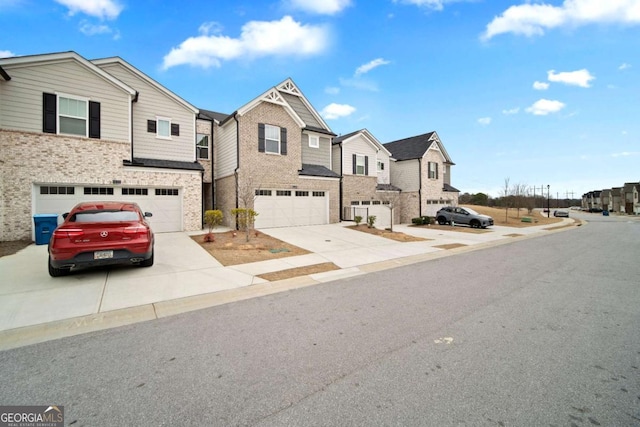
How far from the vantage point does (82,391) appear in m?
2.76

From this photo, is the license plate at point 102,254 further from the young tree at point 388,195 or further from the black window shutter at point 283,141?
the young tree at point 388,195

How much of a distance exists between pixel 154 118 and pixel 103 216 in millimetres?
11671

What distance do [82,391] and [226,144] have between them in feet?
55.5

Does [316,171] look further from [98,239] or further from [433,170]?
[98,239]

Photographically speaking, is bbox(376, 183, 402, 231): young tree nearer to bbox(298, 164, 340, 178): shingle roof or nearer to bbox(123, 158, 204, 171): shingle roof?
bbox(298, 164, 340, 178): shingle roof

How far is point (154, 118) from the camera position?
16.4m

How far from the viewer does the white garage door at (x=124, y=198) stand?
12.3 m

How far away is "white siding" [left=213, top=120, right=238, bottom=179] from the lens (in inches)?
673

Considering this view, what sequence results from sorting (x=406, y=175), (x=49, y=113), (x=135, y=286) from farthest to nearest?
(x=406, y=175) < (x=49, y=113) < (x=135, y=286)

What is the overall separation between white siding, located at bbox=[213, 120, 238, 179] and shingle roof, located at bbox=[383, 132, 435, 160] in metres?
16.8

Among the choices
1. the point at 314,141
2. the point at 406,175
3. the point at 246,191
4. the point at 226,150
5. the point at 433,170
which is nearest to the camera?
the point at 246,191

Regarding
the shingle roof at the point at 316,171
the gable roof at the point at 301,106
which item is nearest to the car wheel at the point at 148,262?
the shingle roof at the point at 316,171

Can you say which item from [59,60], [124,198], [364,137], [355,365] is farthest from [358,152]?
[355,365]

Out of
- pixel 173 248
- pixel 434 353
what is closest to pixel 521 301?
pixel 434 353
